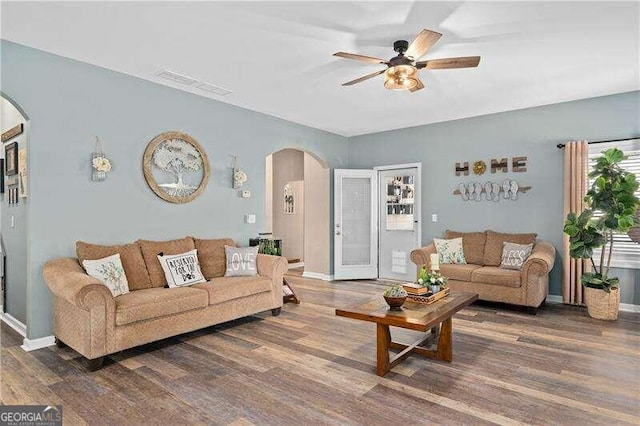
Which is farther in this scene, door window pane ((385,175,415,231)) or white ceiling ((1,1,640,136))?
door window pane ((385,175,415,231))

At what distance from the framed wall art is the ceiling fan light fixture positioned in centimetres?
395

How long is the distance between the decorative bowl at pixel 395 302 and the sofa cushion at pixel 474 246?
9.96ft

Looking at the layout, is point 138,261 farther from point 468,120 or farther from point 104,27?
point 468,120

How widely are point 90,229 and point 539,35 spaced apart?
15.2 ft

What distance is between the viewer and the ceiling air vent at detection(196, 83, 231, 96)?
14.7ft

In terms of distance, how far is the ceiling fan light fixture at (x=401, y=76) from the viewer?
3402 millimetres

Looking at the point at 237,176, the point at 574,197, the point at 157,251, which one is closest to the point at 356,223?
the point at 237,176

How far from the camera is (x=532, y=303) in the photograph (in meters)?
4.57

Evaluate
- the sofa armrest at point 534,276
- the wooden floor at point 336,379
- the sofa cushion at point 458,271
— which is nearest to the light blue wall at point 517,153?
the sofa armrest at point 534,276

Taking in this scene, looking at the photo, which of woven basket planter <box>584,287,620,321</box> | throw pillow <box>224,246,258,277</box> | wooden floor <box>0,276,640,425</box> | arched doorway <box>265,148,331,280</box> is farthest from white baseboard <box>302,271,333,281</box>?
woven basket planter <box>584,287,620,321</box>

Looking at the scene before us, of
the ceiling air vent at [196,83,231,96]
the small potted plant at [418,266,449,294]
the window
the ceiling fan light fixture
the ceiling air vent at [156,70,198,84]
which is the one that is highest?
the ceiling air vent at [156,70,198,84]

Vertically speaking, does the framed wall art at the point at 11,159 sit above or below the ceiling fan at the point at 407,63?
below

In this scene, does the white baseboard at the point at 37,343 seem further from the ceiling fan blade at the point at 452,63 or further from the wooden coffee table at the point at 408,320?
the ceiling fan blade at the point at 452,63

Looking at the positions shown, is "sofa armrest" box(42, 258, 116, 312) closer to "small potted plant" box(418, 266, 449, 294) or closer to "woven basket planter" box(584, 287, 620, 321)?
"small potted plant" box(418, 266, 449, 294)
